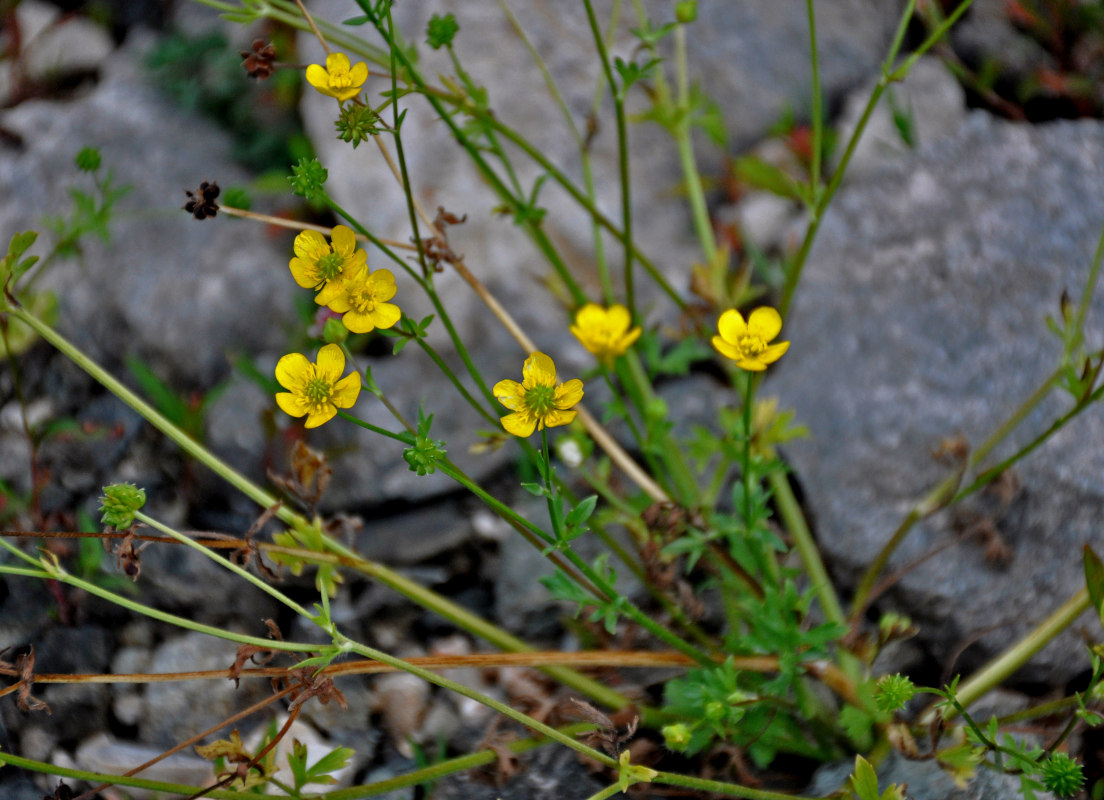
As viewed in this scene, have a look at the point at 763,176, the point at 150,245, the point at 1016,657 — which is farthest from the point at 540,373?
the point at 150,245

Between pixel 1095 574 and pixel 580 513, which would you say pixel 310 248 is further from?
pixel 1095 574

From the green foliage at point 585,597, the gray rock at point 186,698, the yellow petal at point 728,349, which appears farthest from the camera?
the gray rock at point 186,698

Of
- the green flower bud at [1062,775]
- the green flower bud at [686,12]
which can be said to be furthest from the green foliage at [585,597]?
the green flower bud at [686,12]

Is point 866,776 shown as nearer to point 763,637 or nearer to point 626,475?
point 763,637

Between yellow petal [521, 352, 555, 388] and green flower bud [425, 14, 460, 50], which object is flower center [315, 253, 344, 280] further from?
green flower bud [425, 14, 460, 50]

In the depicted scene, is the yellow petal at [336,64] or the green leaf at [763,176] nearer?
the yellow petal at [336,64]

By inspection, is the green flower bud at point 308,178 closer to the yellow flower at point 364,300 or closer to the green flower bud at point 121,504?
the yellow flower at point 364,300
